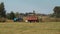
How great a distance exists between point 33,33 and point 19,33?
120 cm

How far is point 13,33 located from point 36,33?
1937 millimetres

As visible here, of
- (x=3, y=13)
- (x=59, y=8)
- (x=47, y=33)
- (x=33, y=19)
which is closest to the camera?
(x=47, y=33)

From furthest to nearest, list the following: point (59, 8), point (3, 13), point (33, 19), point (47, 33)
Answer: point (59, 8) → point (3, 13) → point (33, 19) → point (47, 33)

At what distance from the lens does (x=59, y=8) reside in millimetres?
104500

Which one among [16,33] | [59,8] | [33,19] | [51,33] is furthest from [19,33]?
[59,8]

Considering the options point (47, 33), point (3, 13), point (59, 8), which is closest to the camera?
point (47, 33)

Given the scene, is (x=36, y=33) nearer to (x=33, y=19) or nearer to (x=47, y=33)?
(x=47, y=33)

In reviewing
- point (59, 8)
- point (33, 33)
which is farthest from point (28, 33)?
point (59, 8)

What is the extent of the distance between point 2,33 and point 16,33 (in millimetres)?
1178

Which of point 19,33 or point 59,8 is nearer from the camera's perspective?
point 19,33

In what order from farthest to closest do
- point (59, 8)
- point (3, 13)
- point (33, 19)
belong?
point (59, 8), point (3, 13), point (33, 19)

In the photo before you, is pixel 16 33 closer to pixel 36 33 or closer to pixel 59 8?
pixel 36 33

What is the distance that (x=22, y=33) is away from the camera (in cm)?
1617

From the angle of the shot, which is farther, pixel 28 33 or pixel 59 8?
pixel 59 8
